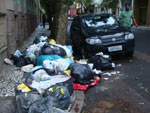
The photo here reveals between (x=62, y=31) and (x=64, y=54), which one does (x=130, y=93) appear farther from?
(x=62, y=31)

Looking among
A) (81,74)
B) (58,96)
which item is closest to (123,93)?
(81,74)

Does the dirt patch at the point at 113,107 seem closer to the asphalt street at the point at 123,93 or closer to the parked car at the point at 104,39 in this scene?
the asphalt street at the point at 123,93

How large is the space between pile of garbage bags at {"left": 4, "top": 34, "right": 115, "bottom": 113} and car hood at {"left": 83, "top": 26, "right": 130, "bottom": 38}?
1.05 metres

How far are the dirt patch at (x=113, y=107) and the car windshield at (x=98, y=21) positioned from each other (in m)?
4.74

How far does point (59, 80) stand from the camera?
4539mm

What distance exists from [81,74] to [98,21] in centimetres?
408

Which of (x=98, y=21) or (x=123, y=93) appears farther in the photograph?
(x=98, y=21)

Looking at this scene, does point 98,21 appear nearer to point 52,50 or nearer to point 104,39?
point 104,39

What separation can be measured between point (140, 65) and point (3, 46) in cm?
453

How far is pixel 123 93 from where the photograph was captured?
5094 mm

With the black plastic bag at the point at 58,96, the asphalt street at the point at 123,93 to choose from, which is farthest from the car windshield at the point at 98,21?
the black plastic bag at the point at 58,96

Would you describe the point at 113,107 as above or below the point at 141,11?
below

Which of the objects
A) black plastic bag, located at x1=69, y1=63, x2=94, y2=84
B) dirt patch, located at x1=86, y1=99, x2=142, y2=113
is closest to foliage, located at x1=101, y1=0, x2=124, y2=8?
black plastic bag, located at x1=69, y1=63, x2=94, y2=84

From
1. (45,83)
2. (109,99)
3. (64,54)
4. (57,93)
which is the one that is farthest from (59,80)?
(64,54)
